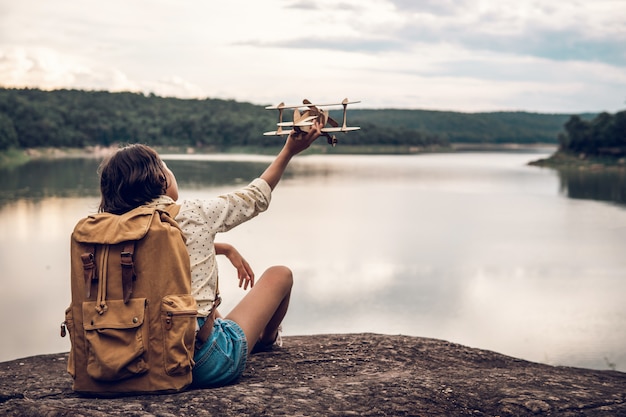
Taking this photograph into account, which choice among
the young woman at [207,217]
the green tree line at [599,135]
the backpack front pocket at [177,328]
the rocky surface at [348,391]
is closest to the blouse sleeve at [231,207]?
the young woman at [207,217]

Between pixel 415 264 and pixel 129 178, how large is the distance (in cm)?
992

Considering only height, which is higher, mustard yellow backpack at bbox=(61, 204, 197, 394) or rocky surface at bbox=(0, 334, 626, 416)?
mustard yellow backpack at bbox=(61, 204, 197, 394)

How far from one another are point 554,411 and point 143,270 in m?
1.66

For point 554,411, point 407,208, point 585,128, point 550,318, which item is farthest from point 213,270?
point 585,128

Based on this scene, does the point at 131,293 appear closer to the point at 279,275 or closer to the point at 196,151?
the point at 279,275

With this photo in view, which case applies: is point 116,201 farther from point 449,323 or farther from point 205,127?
Answer: point 205,127

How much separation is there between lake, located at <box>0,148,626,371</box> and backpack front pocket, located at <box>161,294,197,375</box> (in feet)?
15.0

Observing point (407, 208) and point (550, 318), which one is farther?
point (407, 208)

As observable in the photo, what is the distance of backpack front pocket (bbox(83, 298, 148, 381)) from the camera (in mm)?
2406

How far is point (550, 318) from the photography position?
829cm

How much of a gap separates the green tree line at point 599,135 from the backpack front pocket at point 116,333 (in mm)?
39347

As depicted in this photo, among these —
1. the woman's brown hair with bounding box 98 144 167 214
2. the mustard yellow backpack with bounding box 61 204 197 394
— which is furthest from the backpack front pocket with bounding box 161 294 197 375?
the woman's brown hair with bounding box 98 144 167 214

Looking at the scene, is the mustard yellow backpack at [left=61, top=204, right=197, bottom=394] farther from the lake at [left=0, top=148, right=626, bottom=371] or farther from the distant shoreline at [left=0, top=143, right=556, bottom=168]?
the distant shoreline at [left=0, top=143, right=556, bottom=168]

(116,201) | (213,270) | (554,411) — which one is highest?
(116,201)
